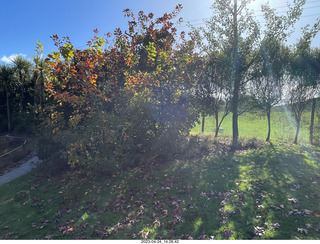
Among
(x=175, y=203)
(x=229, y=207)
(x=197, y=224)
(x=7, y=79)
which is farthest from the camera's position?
(x=7, y=79)

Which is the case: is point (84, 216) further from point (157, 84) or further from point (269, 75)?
point (269, 75)

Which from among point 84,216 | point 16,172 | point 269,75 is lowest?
point 16,172

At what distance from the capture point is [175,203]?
19.8ft

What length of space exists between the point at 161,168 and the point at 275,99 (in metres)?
11.6

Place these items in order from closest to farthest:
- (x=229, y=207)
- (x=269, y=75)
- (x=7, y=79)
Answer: (x=229, y=207) < (x=269, y=75) < (x=7, y=79)

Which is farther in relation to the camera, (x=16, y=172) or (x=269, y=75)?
(x=269, y=75)

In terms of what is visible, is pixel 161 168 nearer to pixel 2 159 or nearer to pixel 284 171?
pixel 284 171

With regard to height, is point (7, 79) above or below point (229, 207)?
above

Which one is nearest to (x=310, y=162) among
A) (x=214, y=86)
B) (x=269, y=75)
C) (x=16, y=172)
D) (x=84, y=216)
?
(x=269, y=75)

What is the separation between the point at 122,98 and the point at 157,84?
168 cm

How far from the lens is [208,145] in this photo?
1213 centimetres

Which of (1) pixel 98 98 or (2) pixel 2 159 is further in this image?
(2) pixel 2 159

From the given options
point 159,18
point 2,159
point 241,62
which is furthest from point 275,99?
point 2,159

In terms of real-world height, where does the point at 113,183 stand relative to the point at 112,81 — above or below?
below
